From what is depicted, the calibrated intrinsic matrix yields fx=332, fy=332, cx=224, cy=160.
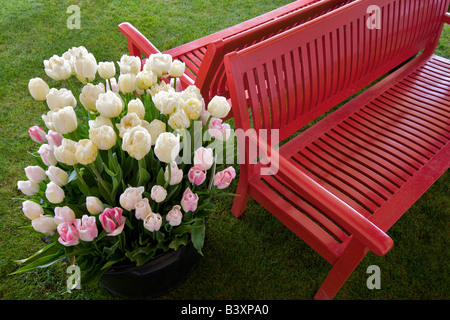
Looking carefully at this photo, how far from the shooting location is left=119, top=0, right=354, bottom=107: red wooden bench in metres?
1.50

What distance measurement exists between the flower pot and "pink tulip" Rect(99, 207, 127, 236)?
317 mm

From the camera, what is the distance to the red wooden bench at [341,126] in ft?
4.74

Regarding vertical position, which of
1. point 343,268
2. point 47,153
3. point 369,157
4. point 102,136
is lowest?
point 343,268

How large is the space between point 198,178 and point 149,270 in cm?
52

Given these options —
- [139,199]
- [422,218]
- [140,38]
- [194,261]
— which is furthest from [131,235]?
[422,218]

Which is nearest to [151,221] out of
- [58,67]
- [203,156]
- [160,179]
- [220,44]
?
[160,179]

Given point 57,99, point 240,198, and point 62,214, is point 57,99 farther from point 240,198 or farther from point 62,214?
point 240,198

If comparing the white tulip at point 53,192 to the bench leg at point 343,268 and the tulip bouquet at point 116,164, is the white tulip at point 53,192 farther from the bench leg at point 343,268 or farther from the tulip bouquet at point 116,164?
the bench leg at point 343,268

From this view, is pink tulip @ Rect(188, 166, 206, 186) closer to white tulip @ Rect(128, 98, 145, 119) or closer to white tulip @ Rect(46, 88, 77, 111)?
white tulip @ Rect(128, 98, 145, 119)

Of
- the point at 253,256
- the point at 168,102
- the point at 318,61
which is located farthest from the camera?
the point at 253,256

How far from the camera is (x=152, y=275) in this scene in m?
1.48

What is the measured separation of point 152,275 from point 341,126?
1.32 m

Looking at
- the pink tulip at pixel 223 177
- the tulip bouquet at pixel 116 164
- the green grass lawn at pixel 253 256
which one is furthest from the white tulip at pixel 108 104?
the green grass lawn at pixel 253 256

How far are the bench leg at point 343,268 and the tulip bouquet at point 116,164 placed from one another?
2.01 feet
